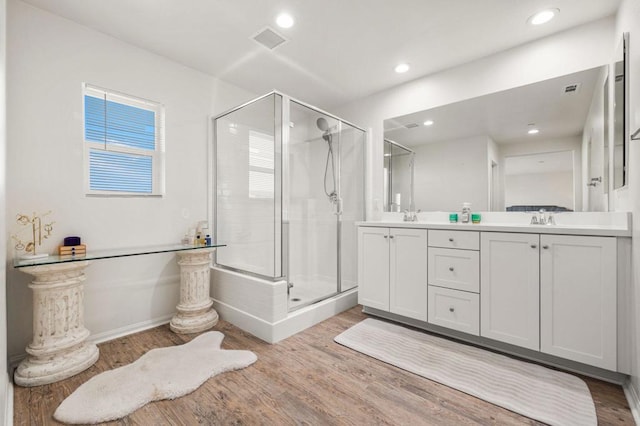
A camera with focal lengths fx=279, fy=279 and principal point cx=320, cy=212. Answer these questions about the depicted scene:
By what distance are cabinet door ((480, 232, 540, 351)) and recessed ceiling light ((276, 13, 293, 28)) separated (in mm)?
2179

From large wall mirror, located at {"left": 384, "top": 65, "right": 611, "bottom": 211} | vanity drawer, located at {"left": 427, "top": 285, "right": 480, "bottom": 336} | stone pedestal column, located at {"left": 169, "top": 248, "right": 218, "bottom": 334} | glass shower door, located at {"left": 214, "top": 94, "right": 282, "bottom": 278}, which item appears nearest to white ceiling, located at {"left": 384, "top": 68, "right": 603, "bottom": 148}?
large wall mirror, located at {"left": 384, "top": 65, "right": 611, "bottom": 211}

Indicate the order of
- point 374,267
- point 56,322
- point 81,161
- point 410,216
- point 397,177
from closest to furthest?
point 56,322
point 81,161
point 374,267
point 410,216
point 397,177

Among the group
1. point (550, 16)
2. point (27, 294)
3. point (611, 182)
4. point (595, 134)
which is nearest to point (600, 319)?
point (611, 182)

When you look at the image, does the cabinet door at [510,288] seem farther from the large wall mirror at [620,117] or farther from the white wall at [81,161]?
the white wall at [81,161]

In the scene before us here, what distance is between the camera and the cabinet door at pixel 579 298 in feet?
5.36

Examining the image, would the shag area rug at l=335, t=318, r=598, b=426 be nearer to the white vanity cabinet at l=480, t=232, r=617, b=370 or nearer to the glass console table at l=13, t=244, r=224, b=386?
the white vanity cabinet at l=480, t=232, r=617, b=370

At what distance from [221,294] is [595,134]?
3414 millimetres

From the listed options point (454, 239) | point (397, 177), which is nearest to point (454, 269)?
point (454, 239)

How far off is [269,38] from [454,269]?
7.96 feet

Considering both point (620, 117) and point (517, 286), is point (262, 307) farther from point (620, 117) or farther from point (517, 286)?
point (620, 117)

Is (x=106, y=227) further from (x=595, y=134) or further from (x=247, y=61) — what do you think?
(x=595, y=134)

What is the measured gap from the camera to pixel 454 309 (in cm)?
220

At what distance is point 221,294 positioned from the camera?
9.07 ft

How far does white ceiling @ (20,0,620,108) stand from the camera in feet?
6.46
